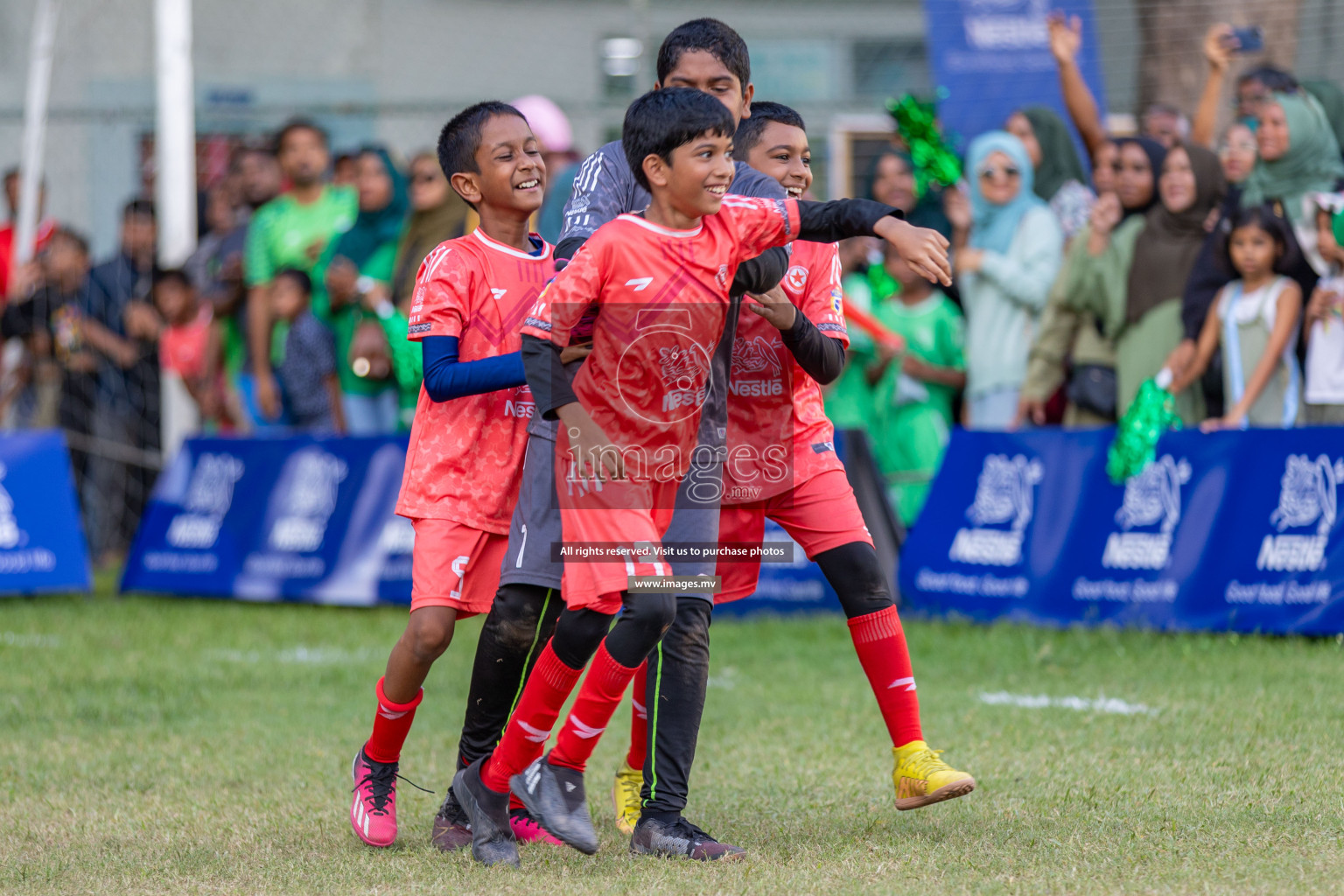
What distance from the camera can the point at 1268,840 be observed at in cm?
402

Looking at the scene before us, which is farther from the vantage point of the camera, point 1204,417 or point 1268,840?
point 1204,417

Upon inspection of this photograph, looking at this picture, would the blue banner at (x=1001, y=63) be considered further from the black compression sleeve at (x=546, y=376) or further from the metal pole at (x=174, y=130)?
the black compression sleeve at (x=546, y=376)

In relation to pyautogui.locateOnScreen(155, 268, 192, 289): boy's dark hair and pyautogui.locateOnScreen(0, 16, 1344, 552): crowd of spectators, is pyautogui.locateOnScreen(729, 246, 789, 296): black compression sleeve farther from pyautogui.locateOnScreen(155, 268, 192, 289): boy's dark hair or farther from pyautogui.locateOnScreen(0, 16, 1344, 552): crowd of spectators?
pyautogui.locateOnScreen(155, 268, 192, 289): boy's dark hair

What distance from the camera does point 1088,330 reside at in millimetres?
9070

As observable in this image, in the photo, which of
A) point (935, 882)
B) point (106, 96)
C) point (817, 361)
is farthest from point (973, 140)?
point (106, 96)

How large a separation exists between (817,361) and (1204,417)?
4850mm

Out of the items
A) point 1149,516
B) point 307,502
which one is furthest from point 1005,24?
point 307,502

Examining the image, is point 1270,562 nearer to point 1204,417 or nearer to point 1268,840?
point 1204,417

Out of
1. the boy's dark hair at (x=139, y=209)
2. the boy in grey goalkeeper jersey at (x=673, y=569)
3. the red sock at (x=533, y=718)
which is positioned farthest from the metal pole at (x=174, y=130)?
the red sock at (x=533, y=718)

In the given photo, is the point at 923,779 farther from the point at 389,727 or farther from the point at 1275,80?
the point at 1275,80

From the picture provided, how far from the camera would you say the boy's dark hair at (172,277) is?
1204 cm

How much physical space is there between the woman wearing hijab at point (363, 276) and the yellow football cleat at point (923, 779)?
6460mm

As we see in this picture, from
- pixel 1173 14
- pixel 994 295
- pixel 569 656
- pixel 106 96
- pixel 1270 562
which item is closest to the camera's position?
pixel 569 656

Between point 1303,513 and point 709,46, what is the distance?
439 cm
